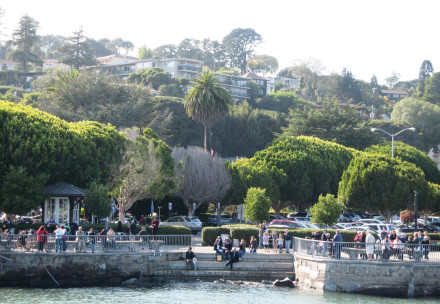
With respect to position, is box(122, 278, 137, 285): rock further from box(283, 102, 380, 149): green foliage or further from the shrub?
box(283, 102, 380, 149): green foliage

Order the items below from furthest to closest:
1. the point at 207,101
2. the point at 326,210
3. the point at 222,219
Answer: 1. the point at 207,101
2. the point at 222,219
3. the point at 326,210

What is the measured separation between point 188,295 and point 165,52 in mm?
161409

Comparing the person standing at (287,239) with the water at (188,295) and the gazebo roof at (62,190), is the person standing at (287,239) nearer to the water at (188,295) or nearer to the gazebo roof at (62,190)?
the water at (188,295)

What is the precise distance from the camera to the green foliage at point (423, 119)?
119062 millimetres

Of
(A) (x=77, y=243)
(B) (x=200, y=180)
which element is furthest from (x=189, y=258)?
(B) (x=200, y=180)

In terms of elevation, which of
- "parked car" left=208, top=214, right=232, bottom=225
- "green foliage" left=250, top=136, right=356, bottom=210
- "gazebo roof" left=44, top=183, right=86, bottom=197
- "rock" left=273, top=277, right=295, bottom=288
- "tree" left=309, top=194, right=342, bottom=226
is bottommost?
"rock" left=273, top=277, right=295, bottom=288

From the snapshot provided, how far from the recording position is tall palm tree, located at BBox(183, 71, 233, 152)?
7644cm

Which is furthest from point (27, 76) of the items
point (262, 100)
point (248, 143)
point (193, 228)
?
point (193, 228)

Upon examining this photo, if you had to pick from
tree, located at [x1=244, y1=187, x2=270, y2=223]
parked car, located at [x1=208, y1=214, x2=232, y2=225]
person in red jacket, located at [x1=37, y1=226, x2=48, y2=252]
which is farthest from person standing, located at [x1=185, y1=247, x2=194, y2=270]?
parked car, located at [x1=208, y1=214, x2=232, y2=225]

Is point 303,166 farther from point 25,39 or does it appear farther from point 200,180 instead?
point 25,39

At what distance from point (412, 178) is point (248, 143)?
51.0m

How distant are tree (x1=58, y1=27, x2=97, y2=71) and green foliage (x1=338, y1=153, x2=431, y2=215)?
3112 inches

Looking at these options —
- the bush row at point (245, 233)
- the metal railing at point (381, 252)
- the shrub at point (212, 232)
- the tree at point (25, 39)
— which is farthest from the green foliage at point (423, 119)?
the metal railing at point (381, 252)

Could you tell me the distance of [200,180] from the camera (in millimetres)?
59500
